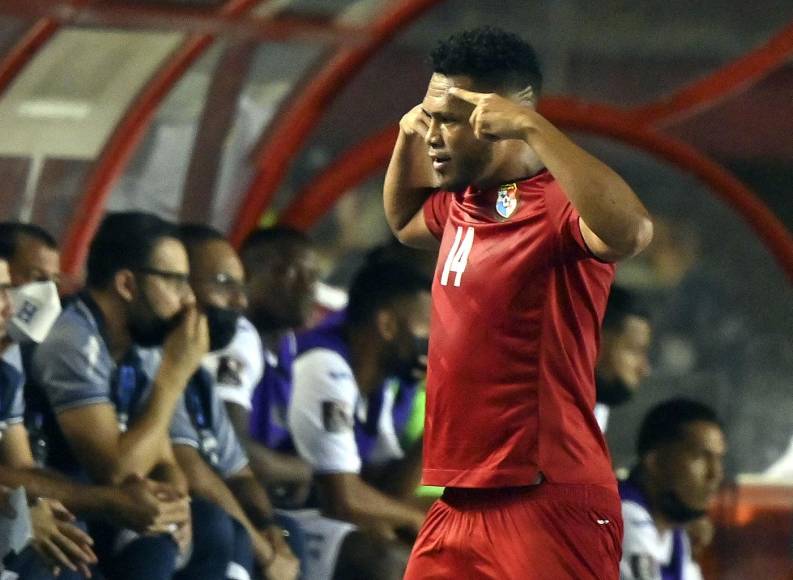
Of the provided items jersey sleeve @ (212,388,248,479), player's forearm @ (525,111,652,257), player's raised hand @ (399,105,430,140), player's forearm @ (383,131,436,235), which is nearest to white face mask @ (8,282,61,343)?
jersey sleeve @ (212,388,248,479)

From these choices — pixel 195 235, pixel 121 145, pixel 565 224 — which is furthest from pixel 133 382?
pixel 565 224

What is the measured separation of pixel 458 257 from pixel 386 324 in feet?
9.12

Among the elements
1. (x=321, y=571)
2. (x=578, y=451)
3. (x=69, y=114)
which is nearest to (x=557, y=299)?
(x=578, y=451)

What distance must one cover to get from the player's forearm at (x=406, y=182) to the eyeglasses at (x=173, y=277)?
1642 millimetres

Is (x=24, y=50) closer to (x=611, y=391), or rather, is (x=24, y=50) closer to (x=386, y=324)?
(x=386, y=324)

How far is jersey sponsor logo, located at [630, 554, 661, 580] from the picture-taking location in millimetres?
6258

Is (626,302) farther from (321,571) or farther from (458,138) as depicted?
(458,138)

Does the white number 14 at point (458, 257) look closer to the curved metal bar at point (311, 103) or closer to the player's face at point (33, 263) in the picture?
the player's face at point (33, 263)

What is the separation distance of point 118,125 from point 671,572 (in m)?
2.35

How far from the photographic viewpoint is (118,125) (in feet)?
21.4

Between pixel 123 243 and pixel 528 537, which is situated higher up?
pixel 123 243

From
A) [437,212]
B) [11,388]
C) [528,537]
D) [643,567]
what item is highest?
[437,212]

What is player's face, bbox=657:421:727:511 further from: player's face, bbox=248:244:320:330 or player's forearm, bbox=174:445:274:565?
player's forearm, bbox=174:445:274:565

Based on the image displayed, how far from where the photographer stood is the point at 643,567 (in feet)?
20.6
